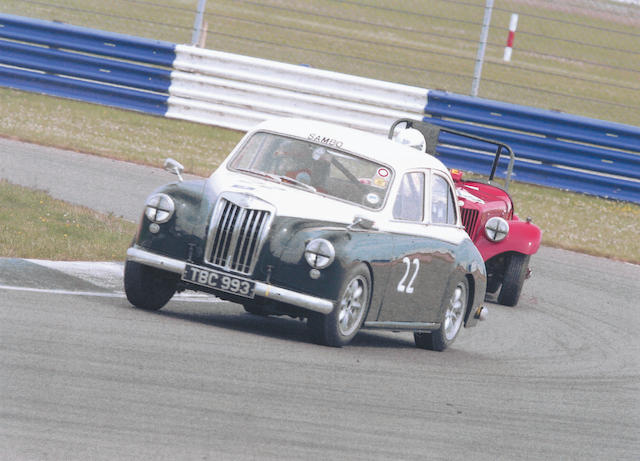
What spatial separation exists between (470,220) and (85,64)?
8.71 m

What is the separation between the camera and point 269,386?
6.19 metres

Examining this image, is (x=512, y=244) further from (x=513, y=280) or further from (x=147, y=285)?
(x=147, y=285)

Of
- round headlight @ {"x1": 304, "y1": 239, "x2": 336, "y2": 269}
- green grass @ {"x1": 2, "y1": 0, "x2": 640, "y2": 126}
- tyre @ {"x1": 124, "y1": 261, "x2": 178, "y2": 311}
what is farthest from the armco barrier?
round headlight @ {"x1": 304, "y1": 239, "x2": 336, "y2": 269}

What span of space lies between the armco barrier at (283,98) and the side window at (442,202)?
8169 mm

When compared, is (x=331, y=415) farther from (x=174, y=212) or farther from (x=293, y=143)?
(x=293, y=143)

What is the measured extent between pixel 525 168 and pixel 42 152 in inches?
277

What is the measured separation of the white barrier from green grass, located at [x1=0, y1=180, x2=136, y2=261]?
7.00 metres

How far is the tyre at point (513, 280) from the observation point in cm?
1163

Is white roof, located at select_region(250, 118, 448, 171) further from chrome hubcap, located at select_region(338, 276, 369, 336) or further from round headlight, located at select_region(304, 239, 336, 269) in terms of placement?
round headlight, located at select_region(304, 239, 336, 269)

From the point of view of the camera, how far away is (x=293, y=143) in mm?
8758

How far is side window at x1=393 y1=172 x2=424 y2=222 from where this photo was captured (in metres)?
8.68

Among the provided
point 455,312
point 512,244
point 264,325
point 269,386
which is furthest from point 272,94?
point 269,386

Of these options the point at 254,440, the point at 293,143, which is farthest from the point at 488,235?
the point at 254,440

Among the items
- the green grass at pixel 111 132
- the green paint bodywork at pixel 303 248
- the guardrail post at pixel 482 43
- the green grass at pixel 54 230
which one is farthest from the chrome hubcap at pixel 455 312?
the guardrail post at pixel 482 43
